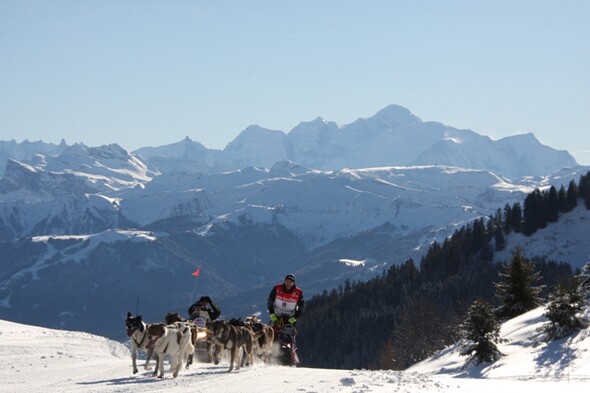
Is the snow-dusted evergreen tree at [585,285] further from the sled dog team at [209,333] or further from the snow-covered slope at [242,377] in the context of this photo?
the sled dog team at [209,333]

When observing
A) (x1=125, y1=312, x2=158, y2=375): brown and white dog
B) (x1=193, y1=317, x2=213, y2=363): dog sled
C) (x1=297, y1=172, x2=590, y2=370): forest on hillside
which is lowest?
(x1=297, y1=172, x2=590, y2=370): forest on hillside

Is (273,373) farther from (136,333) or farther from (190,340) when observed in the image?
(136,333)

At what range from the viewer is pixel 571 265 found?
150 m

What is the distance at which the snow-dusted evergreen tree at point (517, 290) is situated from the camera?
123 ft

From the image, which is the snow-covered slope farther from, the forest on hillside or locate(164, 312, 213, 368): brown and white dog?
the forest on hillside

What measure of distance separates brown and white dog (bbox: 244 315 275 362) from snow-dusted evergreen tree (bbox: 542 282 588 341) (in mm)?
8541

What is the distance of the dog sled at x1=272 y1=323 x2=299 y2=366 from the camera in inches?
1028

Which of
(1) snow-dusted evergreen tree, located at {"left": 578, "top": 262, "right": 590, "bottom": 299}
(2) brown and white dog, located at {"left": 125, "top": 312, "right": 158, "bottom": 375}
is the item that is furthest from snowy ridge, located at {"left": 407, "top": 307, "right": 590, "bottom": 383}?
(2) brown and white dog, located at {"left": 125, "top": 312, "right": 158, "bottom": 375}

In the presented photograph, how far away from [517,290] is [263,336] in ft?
56.4

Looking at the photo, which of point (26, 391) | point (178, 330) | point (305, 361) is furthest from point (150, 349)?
point (305, 361)

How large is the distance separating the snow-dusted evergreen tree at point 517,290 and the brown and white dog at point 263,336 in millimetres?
15892

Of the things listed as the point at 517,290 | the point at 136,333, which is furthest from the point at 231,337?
the point at 517,290

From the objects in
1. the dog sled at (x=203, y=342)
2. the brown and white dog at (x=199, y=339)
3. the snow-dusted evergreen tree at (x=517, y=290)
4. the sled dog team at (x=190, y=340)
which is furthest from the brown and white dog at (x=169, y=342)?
the snow-dusted evergreen tree at (x=517, y=290)

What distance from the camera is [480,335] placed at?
2694 cm
